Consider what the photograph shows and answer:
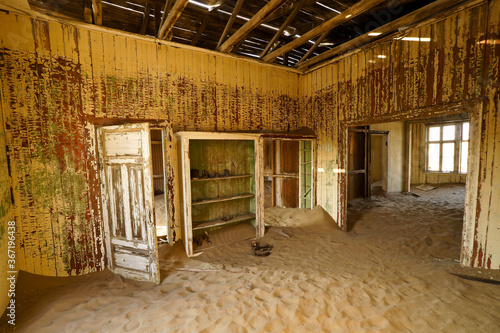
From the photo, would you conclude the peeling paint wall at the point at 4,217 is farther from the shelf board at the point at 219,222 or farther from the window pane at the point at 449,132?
the window pane at the point at 449,132

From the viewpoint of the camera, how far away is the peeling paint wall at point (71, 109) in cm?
325

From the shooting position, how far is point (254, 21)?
12.8ft

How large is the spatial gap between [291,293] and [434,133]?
11.5 meters

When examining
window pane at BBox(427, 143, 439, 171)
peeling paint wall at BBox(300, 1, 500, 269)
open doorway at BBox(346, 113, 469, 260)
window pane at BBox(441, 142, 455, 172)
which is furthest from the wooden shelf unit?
window pane at BBox(441, 142, 455, 172)

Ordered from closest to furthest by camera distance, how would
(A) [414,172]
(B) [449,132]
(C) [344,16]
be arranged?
1. (C) [344,16]
2. (B) [449,132]
3. (A) [414,172]

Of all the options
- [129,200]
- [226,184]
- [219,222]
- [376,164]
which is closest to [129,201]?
[129,200]

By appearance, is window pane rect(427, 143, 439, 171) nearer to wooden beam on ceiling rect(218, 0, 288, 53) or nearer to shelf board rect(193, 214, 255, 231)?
shelf board rect(193, 214, 255, 231)

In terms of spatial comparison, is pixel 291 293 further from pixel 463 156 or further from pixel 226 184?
pixel 463 156

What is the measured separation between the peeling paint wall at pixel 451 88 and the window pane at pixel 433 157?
8.20 metres

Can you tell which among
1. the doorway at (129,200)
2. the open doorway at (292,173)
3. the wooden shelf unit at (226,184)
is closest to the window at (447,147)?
the open doorway at (292,173)

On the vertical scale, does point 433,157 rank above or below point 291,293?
above

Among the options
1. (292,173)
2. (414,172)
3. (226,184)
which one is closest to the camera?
(226,184)

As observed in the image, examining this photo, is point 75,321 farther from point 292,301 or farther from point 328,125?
point 328,125

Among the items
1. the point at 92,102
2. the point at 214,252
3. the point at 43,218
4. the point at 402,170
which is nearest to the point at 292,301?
the point at 214,252
